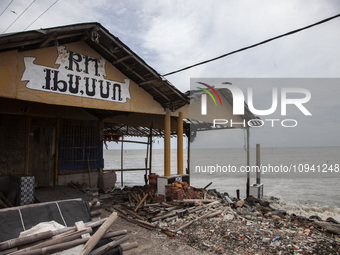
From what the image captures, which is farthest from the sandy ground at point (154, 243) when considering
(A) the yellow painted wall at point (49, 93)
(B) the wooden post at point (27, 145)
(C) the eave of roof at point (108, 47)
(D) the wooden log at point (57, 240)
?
(B) the wooden post at point (27, 145)

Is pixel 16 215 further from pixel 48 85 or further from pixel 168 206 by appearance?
pixel 168 206

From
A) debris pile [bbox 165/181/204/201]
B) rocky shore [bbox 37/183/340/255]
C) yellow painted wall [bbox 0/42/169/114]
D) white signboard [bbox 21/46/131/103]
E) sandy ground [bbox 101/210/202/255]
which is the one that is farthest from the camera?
debris pile [bbox 165/181/204/201]

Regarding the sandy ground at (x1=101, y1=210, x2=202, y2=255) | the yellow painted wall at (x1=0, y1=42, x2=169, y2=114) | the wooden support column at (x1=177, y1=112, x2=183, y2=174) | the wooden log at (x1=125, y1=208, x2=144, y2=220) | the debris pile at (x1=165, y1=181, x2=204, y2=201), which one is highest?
the yellow painted wall at (x1=0, y1=42, x2=169, y2=114)

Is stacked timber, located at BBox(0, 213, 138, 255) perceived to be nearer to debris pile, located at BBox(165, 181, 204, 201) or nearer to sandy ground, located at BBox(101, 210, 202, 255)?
sandy ground, located at BBox(101, 210, 202, 255)

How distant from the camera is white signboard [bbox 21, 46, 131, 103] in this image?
6.54 m

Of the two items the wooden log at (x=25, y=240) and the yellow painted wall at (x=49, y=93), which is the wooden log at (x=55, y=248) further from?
the yellow painted wall at (x=49, y=93)

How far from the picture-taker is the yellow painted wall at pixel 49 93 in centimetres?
601

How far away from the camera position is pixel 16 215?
4723mm

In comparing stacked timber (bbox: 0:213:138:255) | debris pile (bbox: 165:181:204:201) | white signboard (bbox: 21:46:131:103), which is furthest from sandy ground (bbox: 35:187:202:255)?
white signboard (bbox: 21:46:131:103)

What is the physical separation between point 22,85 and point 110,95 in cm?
255

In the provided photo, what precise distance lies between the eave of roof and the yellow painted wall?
0.51 ft

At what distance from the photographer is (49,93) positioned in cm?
676

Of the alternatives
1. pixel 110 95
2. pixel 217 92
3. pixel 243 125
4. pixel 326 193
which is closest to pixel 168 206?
pixel 110 95

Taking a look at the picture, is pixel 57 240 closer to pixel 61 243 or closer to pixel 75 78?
pixel 61 243
